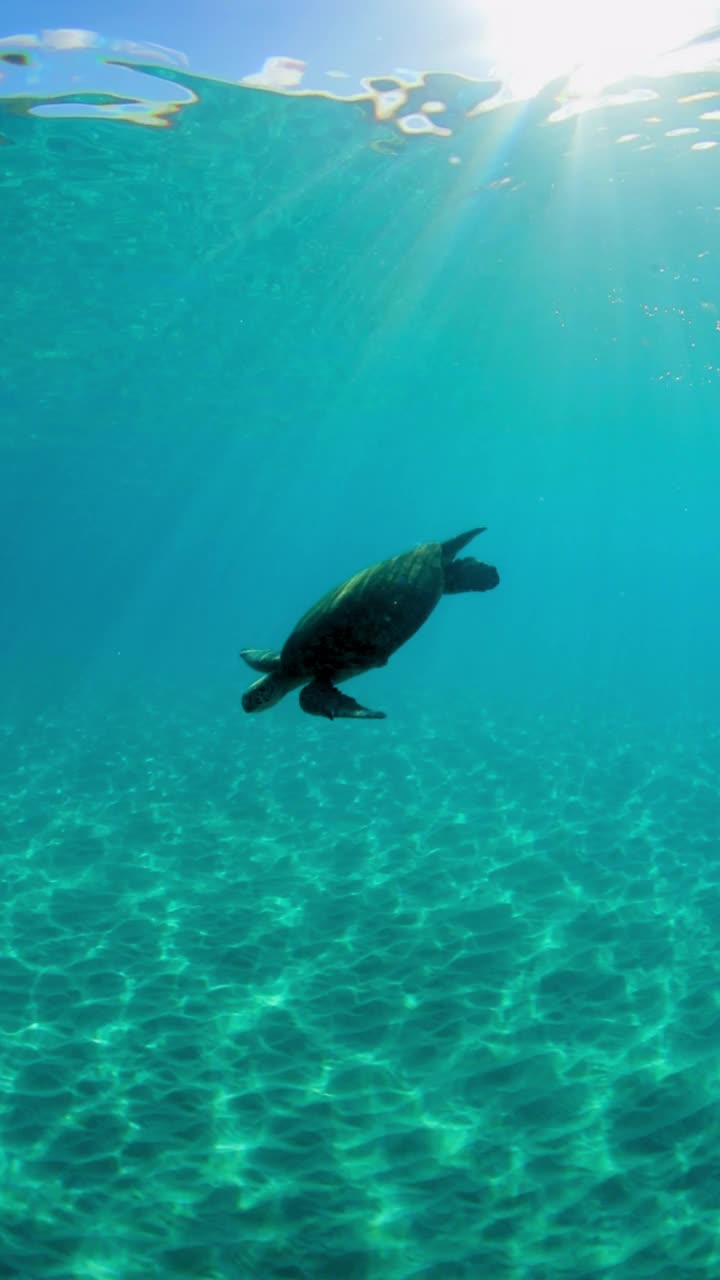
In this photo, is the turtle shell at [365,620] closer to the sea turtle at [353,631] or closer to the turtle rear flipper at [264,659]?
the sea turtle at [353,631]

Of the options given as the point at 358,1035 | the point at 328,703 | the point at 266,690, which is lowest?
the point at 358,1035

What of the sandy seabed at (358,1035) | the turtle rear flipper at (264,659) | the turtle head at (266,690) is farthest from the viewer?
the turtle rear flipper at (264,659)

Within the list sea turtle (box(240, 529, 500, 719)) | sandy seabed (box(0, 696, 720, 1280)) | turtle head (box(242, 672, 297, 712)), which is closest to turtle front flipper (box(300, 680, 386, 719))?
sea turtle (box(240, 529, 500, 719))

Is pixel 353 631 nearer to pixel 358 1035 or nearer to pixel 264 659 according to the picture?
pixel 264 659

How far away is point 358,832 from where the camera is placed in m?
11.9

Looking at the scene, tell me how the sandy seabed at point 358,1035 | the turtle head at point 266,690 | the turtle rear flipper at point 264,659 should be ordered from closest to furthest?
the sandy seabed at point 358,1035 → the turtle head at point 266,690 → the turtle rear flipper at point 264,659

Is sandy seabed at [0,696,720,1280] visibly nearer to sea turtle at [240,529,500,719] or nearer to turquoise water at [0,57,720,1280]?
turquoise water at [0,57,720,1280]

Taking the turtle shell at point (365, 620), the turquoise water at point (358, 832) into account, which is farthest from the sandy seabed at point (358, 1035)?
the turtle shell at point (365, 620)

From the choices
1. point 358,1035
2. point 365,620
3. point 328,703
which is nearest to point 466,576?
point 365,620

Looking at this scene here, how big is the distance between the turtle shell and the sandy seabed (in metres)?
3.66

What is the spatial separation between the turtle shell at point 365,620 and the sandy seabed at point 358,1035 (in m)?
3.66

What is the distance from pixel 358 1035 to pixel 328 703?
384cm

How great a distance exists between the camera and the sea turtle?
4.97 metres

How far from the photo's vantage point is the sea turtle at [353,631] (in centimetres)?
497
